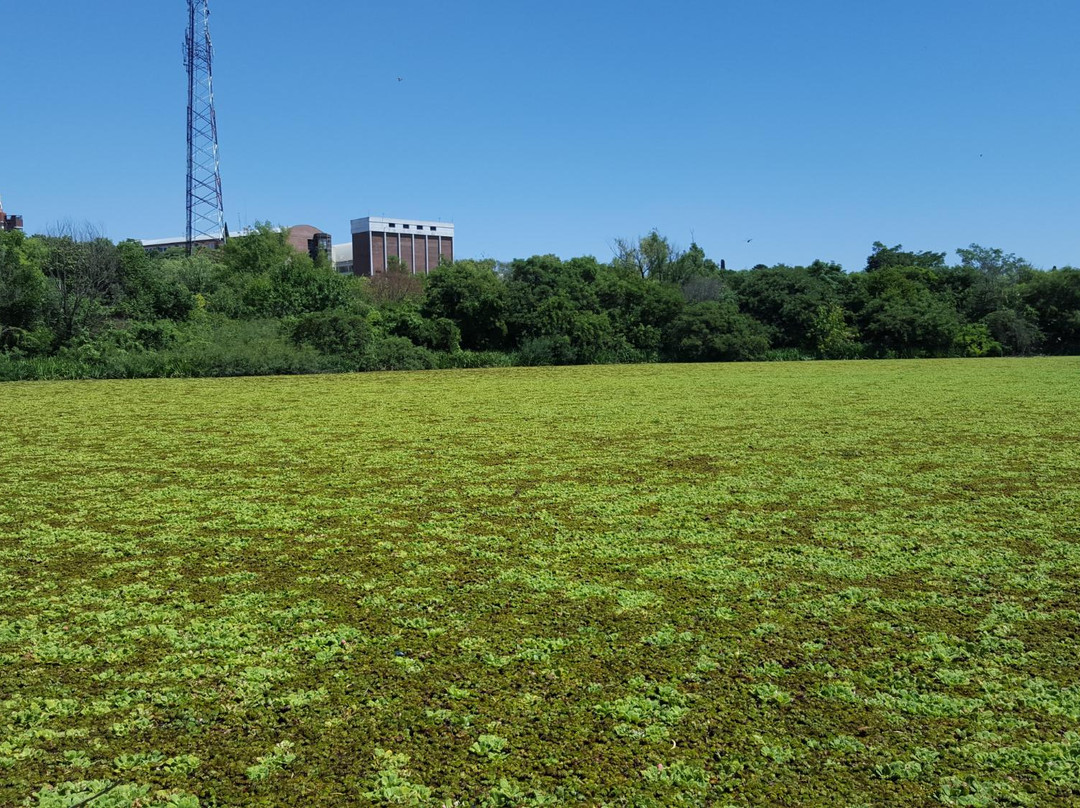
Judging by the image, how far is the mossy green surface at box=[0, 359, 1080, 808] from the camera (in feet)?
7.07

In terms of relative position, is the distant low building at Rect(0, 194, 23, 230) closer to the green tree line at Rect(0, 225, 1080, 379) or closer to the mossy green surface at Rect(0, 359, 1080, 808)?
the green tree line at Rect(0, 225, 1080, 379)

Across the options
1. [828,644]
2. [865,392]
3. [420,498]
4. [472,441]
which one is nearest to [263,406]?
[472,441]

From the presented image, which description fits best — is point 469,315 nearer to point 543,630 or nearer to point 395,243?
point 543,630

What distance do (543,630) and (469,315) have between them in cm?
2661

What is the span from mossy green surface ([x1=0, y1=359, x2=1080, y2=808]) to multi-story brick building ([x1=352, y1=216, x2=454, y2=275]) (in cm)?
8081

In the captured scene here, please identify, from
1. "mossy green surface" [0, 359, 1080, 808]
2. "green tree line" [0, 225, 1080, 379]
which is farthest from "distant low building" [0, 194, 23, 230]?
"mossy green surface" [0, 359, 1080, 808]

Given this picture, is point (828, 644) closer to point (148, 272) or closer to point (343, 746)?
point (343, 746)

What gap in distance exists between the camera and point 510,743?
7.47 ft

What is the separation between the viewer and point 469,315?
29.3 metres

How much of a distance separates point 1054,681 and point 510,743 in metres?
1.76

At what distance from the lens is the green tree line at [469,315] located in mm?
22953

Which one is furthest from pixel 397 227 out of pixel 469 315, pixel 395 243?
→ pixel 469 315

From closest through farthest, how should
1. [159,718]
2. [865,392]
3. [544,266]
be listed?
[159,718]
[865,392]
[544,266]

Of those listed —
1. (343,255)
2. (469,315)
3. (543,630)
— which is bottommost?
(543,630)
